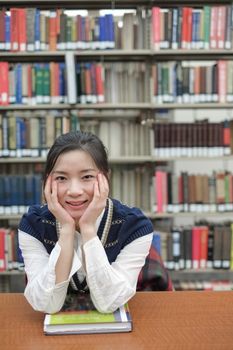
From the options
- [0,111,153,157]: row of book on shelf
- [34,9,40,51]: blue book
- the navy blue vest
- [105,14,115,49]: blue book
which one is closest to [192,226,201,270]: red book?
[0,111,153,157]: row of book on shelf

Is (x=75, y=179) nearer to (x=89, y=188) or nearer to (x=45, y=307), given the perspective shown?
(x=89, y=188)

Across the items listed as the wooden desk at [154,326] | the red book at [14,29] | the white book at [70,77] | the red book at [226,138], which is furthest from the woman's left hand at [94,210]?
the red book at [14,29]

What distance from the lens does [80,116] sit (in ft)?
10.9

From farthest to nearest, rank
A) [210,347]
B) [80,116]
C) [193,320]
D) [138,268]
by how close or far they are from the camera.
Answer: [80,116] → [138,268] → [193,320] → [210,347]

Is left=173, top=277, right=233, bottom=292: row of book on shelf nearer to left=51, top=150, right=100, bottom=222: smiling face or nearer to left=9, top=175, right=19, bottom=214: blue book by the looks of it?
left=9, top=175, right=19, bottom=214: blue book

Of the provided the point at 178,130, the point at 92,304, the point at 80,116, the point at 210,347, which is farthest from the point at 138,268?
the point at 80,116

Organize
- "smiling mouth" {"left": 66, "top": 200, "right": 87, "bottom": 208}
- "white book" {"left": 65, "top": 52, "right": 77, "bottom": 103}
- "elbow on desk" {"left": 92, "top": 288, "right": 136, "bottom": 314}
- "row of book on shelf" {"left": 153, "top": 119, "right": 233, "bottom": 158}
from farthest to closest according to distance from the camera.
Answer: "row of book on shelf" {"left": 153, "top": 119, "right": 233, "bottom": 158} → "white book" {"left": 65, "top": 52, "right": 77, "bottom": 103} → "smiling mouth" {"left": 66, "top": 200, "right": 87, "bottom": 208} → "elbow on desk" {"left": 92, "top": 288, "right": 136, "bottom": 314}

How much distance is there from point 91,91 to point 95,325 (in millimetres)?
2363

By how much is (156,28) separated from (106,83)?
545 millimetres

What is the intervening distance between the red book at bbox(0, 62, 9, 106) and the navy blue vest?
208 centimetres

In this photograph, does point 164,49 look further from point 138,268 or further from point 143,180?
point 138,268

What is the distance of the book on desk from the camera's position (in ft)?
3.21

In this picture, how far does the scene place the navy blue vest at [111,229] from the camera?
47.6 inches

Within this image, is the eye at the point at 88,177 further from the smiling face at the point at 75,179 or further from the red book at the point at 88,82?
the red book at the point at 88,82
